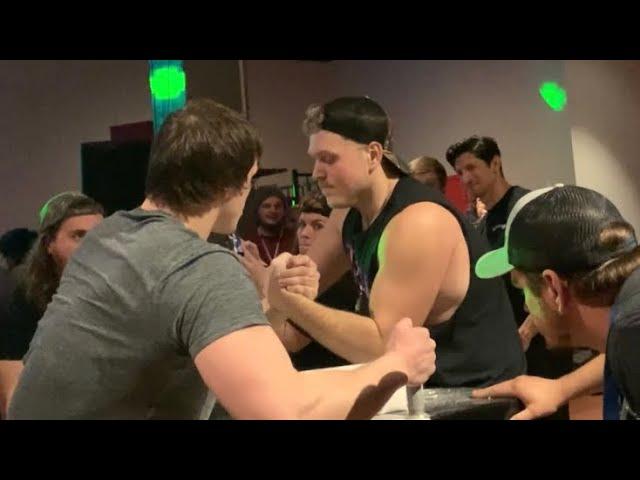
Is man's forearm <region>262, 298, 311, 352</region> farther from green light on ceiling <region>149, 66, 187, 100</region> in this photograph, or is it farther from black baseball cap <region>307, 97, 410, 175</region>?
green light on ceiling <region>149, 66, 187, 100</region>

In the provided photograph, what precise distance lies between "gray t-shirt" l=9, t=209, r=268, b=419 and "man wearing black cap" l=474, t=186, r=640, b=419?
1.28ft

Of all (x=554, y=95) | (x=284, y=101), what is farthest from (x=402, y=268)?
(x=554, y=95)

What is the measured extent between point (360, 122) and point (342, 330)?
40cm

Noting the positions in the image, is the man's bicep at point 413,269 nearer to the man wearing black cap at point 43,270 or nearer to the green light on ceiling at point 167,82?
the man wearing black cap at point 43,270

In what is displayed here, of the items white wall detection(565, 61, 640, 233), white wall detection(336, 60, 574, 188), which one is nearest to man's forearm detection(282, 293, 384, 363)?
white wall detection(336, 60, 574, 188)

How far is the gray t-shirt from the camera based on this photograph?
0.88 meters

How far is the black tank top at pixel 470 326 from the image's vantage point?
143cm

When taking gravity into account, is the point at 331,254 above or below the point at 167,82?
below

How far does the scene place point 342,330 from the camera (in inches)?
57.2

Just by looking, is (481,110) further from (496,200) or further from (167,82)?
(167,82)

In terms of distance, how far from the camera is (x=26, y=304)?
5.94 ft

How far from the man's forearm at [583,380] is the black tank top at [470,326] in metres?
0.16
